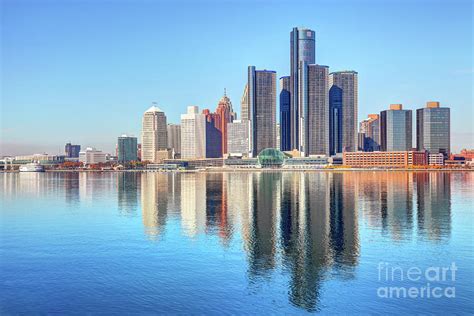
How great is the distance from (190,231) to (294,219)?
16.1 meters

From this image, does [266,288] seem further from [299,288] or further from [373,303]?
[373,303]

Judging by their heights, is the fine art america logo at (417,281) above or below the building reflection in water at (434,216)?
below

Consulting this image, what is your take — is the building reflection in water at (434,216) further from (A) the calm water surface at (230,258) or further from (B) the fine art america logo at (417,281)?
(B) the fine art america logo at (417,281)

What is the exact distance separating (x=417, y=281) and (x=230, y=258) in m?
16.1

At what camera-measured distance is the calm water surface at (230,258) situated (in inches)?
1345

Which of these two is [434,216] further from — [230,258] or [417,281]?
[230,258]

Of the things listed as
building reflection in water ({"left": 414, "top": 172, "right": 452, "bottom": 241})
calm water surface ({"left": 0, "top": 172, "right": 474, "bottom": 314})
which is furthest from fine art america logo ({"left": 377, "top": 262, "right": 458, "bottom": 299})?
building reflection in water ({"left": 414, "top": 172, "right": 452, "bottom": 241})

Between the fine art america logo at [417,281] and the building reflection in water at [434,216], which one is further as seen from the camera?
the building reflection in water at [434,216]

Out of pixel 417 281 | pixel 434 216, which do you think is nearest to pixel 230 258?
pixel 417 281

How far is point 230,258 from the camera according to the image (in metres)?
45.8

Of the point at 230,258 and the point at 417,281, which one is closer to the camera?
the point at 417,281

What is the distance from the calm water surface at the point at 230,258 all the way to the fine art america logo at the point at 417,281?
0.29 m

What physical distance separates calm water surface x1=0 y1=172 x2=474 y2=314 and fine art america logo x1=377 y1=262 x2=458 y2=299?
0.29 m

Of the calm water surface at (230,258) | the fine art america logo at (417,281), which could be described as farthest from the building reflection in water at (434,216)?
the fine art america logo at (417,281)
